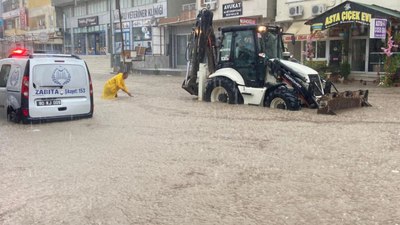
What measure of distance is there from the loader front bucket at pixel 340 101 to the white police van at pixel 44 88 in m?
6.14

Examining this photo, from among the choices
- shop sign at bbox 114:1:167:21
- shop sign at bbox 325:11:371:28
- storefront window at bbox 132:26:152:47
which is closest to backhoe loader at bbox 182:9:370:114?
shop sign at bbox 325:11:371:28

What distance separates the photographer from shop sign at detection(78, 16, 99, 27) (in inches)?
2119

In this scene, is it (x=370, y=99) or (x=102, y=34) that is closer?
(x=370, y=99)

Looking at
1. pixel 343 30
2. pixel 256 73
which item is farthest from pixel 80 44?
pixel 256 73

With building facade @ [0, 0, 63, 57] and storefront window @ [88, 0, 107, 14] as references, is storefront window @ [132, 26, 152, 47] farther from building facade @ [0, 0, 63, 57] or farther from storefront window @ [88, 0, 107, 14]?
building facade @ [0, 0, 63, 57]

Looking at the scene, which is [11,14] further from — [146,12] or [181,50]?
[181,50]

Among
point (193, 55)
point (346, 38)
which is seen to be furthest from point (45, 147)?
point (346, 38)

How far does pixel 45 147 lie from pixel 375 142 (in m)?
6.20

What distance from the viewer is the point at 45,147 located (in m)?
8.37

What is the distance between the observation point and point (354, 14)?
67.8 feet

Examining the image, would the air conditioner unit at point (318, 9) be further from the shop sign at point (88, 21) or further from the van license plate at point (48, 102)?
the shop sign at point (88, 21)

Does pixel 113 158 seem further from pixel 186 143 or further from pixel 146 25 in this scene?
pixel 146 25

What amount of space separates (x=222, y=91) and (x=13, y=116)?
21.3 ft

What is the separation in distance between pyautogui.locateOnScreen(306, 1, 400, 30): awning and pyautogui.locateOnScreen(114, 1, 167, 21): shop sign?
21.2 m
